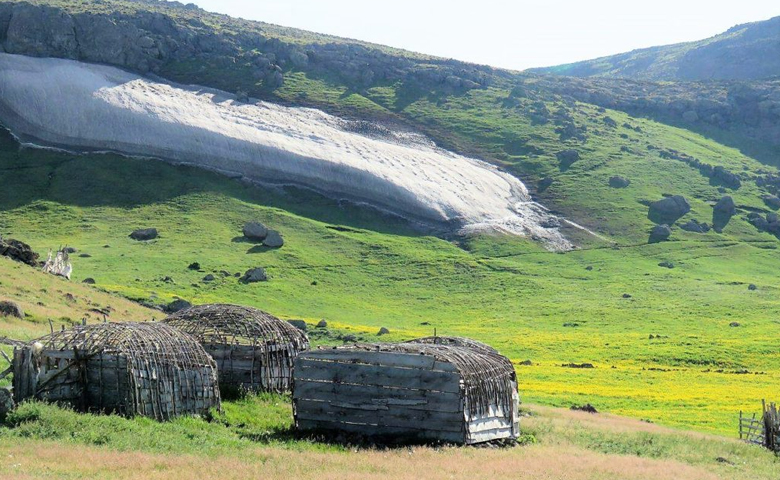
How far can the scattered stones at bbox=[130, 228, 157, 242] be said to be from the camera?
112000mm

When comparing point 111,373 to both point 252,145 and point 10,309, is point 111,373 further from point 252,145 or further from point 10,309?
point 252,145

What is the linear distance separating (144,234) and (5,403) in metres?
87.4

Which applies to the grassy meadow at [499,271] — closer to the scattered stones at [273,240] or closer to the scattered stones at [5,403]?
the scattered stones at [273,240]

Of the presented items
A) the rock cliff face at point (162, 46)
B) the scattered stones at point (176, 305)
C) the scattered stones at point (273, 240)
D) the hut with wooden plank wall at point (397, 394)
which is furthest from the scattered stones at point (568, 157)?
the hut with wooden plank wall at point (397, 394)

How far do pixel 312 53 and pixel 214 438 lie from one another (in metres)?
170

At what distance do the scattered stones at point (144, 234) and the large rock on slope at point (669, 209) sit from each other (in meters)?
71.4

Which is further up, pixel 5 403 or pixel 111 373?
pixel 5 403

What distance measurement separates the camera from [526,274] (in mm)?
113188

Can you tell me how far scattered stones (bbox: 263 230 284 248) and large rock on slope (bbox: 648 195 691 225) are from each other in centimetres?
5769

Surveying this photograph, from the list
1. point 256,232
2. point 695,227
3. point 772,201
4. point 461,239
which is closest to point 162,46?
point 256,232

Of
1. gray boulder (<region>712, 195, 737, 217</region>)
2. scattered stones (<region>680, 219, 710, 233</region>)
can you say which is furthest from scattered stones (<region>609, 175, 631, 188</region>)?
scattered stones (<region>680, 219, 710, 233</region>)

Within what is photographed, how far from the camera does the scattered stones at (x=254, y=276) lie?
96.1 meters

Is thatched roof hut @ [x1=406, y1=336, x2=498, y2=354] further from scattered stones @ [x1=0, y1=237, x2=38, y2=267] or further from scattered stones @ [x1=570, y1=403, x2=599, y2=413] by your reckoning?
scattered stones @ [x1=0, y1=237, x2=38, y2=267]

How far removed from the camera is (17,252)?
237 feet
